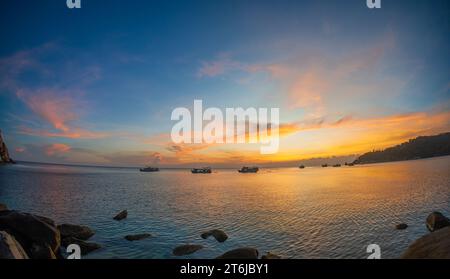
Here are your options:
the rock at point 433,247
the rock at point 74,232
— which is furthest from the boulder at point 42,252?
the rock at point 433,247

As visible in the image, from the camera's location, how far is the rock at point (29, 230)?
44.4 ft

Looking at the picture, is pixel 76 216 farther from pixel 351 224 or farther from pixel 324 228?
pixel 351 224

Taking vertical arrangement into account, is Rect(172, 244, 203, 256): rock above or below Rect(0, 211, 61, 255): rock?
below

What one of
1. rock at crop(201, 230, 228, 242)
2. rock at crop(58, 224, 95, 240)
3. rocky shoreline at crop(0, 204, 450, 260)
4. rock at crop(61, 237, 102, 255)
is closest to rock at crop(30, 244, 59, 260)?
rocky shoreline at crop(0, 204, 450, 260)

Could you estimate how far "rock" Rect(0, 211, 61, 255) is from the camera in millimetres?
13523

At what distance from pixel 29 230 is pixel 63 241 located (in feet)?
11.9

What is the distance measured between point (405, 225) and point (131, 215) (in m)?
28.4

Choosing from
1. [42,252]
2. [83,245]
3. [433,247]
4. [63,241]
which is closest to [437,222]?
[433,247]

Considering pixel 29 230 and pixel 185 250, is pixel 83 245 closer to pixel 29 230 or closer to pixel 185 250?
pixel 29 230

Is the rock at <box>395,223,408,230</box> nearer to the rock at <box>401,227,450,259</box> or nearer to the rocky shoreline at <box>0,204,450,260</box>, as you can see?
the rocky shoreline at <box>0,204,450,260</box>

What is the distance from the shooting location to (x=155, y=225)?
2386 centimetres

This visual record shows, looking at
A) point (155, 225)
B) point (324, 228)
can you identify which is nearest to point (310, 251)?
point (324, 228)

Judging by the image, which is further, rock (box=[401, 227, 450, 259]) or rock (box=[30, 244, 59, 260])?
rock (box=[30, 244, 59, 260])

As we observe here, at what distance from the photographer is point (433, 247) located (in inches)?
401
